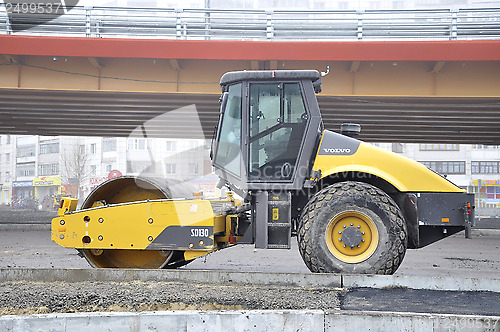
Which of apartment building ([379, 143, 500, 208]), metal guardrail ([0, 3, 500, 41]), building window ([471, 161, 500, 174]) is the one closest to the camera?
metal guardrail ([0, 3, 500, 41])

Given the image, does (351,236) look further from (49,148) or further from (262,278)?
(49,148)

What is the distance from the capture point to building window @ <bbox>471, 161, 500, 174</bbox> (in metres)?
58.8

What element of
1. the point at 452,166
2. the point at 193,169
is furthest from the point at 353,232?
the point at 452,166

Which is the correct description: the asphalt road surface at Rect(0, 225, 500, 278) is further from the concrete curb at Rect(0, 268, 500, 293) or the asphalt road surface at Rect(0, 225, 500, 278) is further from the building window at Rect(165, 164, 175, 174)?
the concrete curb at Rect(0, 268, 500, 293)

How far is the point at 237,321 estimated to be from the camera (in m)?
4.09

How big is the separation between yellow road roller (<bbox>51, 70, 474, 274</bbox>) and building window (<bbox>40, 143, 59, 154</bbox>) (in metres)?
70.9

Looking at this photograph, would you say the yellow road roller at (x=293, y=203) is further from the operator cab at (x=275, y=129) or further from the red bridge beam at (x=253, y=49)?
the red bridge beam at (x=253, y=49)

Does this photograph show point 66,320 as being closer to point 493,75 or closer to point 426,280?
point 426,280

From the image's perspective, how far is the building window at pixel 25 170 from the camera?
76125 mm

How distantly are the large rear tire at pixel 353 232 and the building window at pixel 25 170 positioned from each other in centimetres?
7696

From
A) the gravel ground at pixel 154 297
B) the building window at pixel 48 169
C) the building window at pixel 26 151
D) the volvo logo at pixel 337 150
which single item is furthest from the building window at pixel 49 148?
the volvo logo at pixel 337 150

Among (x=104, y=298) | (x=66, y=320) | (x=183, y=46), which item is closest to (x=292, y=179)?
(x=104, y=298)

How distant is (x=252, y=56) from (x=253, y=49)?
0.23 m

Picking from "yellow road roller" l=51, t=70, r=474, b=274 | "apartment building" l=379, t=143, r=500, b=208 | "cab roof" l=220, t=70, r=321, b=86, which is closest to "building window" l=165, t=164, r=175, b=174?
"yellow road roller" l=51, t=70, r=474, b=274
